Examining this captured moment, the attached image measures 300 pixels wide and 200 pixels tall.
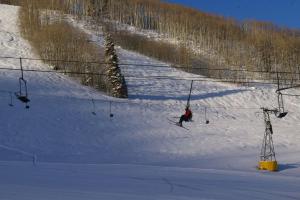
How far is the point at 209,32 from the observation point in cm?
7900

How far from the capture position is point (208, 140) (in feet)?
98.8

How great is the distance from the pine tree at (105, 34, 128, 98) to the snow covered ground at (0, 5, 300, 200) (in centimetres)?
111

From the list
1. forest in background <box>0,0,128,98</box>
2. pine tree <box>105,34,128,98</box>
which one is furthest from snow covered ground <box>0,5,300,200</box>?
forest in background <box>0,0,128,98</box>

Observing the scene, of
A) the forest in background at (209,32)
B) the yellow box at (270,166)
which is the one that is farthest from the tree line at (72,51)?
the yellow box at (270,166)

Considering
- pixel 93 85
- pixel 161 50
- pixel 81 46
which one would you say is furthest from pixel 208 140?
pixel 161 50

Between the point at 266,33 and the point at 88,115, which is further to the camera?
Result: the point at 266,33

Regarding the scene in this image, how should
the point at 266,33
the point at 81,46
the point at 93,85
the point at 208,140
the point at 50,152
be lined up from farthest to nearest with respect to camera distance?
the point at 266,33 < the point at 81,46 < the point at 93,85 < the point at 208,140 < the point at 50,152

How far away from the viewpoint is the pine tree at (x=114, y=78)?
37850mm

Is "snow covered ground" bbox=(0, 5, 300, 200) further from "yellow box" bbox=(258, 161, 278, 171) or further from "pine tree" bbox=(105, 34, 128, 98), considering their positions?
"pine tree" bbox=(105, 34, 128, 98)

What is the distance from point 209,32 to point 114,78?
43389 millimetres

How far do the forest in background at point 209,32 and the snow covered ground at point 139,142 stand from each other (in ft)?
73.9

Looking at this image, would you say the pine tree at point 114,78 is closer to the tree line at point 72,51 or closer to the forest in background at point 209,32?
the tree line at point 72,51

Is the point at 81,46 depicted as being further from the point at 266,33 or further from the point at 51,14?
the point at 266,33

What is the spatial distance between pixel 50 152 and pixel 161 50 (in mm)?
41134
